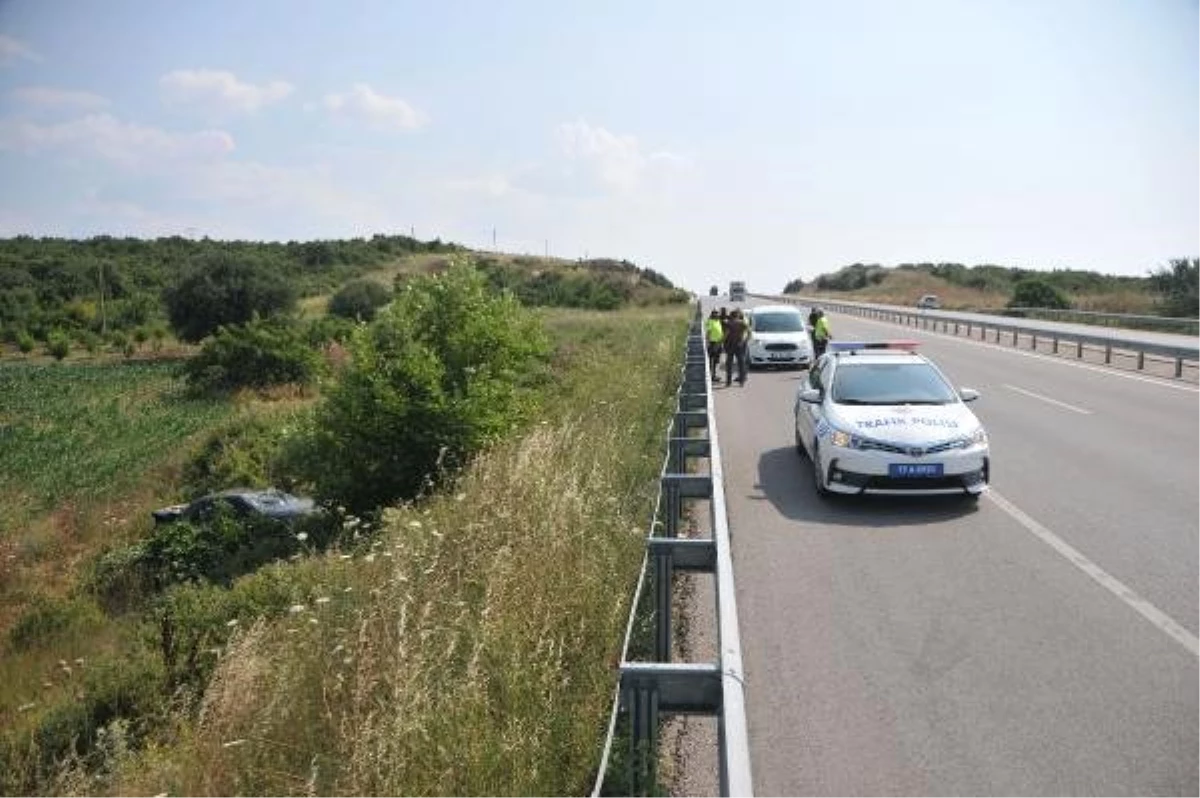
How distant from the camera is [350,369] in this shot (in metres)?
20.6

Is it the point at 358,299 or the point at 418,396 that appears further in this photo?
the point at 358,299

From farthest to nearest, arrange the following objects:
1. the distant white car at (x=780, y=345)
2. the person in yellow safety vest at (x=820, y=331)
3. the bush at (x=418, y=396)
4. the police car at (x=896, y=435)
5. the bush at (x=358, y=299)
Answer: the bush at (x=358, y=299), the distant white car at (x=780, y=345), the person in yellow safety vest at (x=820, y=331), the bush at (x=418, y=396), the police car at (x=896, y=435)

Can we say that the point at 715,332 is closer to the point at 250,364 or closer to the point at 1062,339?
the point at 1062,339

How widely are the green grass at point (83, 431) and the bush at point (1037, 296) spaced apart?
2077 inches

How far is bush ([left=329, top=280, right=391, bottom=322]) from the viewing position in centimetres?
8425

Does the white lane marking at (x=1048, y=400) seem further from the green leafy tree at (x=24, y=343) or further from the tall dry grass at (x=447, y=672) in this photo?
the green leafy tree at (x=24, y=343)

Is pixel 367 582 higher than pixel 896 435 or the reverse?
the reverse

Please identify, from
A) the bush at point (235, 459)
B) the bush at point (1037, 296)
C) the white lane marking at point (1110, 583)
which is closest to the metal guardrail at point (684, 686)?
the white lane marking at point (1110, 583)

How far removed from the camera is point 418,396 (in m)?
19.7

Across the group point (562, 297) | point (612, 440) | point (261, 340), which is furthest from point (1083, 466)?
point (562, 297)

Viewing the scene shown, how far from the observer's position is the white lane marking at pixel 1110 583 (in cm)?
634

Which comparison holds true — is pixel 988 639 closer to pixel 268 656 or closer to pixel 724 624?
pixel 724 624

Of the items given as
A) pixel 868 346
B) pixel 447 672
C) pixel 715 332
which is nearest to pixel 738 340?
pixel 715 332

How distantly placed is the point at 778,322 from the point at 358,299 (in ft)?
210
